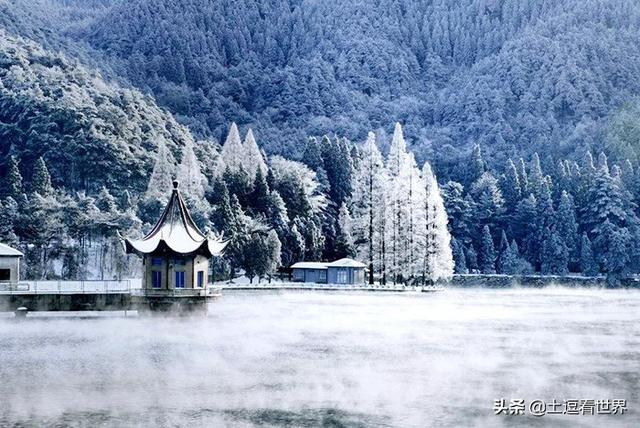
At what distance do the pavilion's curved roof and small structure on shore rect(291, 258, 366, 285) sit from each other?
80.6ft

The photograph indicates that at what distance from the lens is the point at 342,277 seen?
8131 centimetres

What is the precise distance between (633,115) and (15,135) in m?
102

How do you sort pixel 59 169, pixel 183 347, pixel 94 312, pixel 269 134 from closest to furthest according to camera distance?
pixel 183 347, pixel 94 312, pixel 59 169, pixel 269 134

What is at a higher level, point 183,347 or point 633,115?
point 633,115

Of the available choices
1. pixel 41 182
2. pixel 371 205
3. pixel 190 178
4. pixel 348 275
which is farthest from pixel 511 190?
pixel 41 182

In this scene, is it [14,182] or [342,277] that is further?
[14,182]

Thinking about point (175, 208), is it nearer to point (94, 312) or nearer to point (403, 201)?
point (94, 312)

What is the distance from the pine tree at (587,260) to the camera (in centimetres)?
10512

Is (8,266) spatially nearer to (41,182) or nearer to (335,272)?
(335,272)

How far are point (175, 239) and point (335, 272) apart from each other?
1098 inches

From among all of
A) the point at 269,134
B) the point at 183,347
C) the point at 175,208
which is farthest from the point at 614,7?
the point at 183,347

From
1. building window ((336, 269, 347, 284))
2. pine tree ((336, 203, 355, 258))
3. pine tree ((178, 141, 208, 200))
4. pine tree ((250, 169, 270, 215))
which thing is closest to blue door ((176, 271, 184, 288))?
building window ((336, 269, 347, 284))

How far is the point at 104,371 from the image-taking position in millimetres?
29484

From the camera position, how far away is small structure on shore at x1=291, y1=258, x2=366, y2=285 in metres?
81.1
